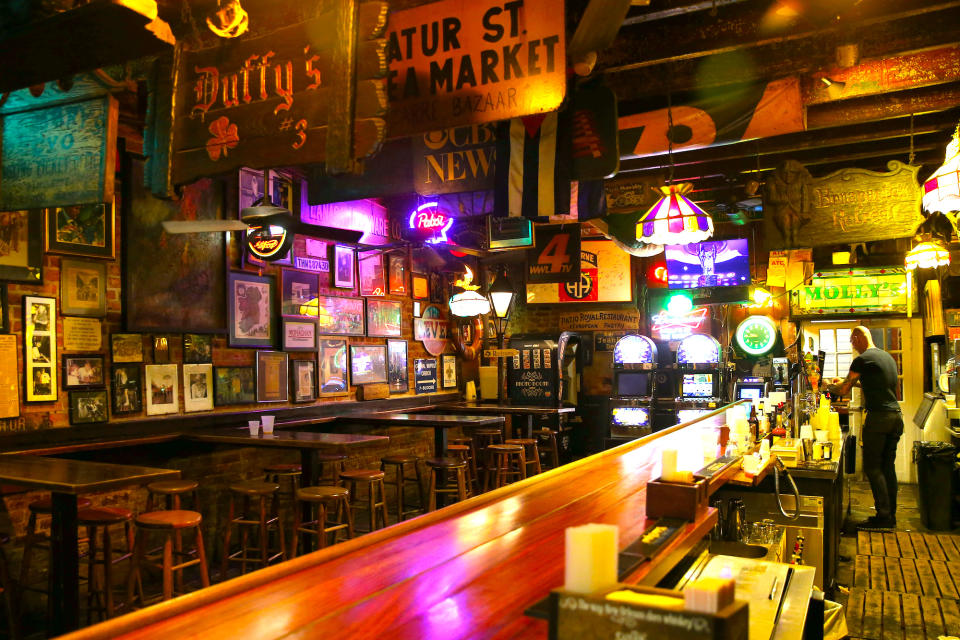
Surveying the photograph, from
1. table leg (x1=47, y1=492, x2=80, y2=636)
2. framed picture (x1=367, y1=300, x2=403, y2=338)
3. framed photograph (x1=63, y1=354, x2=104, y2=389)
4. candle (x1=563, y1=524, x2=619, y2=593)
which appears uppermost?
framed picture (x1=367, y1=300, x2=403, y2=338)

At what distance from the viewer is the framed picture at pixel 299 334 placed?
6.82 m

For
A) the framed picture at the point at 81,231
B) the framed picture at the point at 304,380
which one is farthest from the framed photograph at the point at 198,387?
the framed picture at the point at 81,231

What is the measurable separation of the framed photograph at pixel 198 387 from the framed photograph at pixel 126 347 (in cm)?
46

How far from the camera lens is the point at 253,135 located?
2951 mm

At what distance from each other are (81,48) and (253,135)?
73 cm

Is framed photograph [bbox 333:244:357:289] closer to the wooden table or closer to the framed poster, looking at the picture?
the framed poster

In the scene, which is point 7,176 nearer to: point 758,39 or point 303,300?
point 303,300

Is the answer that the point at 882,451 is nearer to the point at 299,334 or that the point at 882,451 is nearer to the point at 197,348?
the point at 299,334

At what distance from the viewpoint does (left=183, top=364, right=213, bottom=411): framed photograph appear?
5781 millimetres

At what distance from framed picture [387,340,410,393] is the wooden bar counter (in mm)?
6248

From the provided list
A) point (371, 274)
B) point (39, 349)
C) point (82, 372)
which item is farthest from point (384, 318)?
point (39, 349)

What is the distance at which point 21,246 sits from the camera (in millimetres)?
4656

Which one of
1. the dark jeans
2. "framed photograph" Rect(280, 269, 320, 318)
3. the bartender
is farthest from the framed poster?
the dark jeans

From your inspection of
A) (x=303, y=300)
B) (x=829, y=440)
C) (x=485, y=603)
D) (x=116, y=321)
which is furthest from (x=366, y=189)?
(x=485, y=603)
